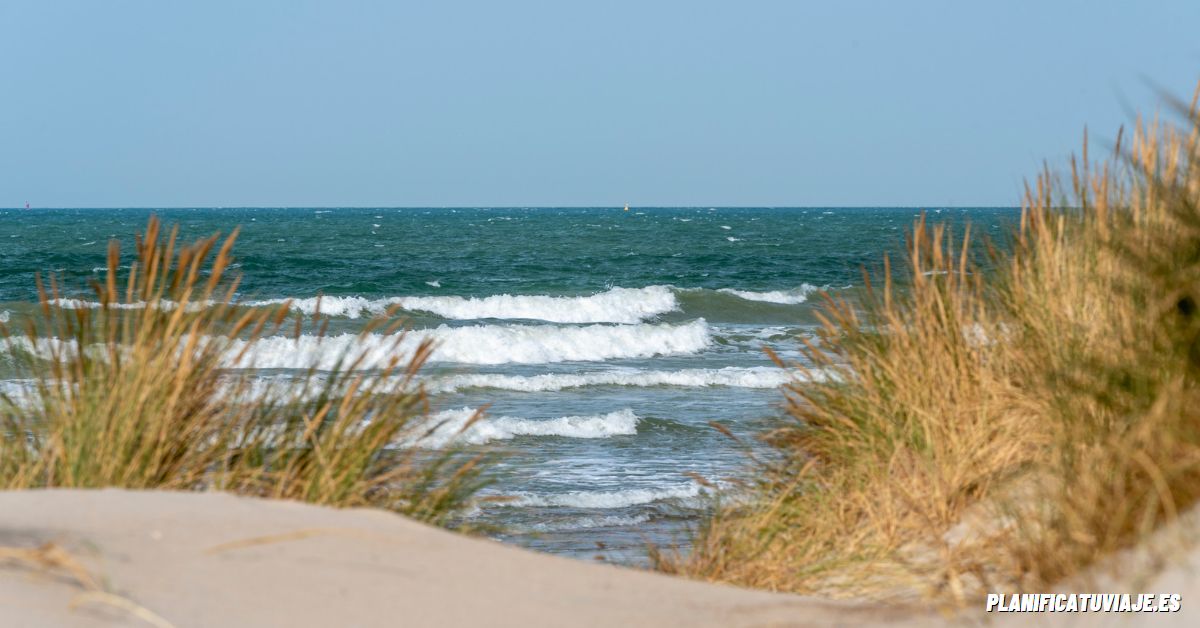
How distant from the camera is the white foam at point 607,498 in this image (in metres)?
7.44

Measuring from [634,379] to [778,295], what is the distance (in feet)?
40.7

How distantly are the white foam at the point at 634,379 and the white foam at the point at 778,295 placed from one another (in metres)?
10.6

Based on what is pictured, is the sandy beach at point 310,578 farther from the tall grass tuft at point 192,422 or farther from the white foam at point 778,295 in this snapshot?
the white foam at point 778,295

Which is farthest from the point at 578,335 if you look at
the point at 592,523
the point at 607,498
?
the point at 592,523

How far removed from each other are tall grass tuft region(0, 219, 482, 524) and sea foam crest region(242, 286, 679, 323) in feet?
59.7

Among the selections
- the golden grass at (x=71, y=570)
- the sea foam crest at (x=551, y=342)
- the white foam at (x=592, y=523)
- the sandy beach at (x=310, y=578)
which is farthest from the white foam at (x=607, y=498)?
the sea foam crest at (x=551, y=342)

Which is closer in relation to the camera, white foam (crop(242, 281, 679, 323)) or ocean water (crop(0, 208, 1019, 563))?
ocean water (crop(0, 208, 1019, 563))

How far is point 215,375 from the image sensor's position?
3793 mm

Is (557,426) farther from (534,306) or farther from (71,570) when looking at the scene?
(534,306)

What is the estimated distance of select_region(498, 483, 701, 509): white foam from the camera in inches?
293

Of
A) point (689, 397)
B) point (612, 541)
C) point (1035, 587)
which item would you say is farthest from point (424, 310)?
point (1035, 587)

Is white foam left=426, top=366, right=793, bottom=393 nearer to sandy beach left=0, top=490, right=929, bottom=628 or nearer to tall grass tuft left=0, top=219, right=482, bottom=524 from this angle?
tall grass tuft left=0, top=219, right=482, bottom=524

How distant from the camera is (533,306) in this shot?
2375 cm

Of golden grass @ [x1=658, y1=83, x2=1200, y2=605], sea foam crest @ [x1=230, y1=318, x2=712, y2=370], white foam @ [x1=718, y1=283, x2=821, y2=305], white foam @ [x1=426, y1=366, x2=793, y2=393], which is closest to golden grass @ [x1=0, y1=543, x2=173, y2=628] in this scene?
golden grass @ [x1=658, y1=83, x2=1200, y2=605]
